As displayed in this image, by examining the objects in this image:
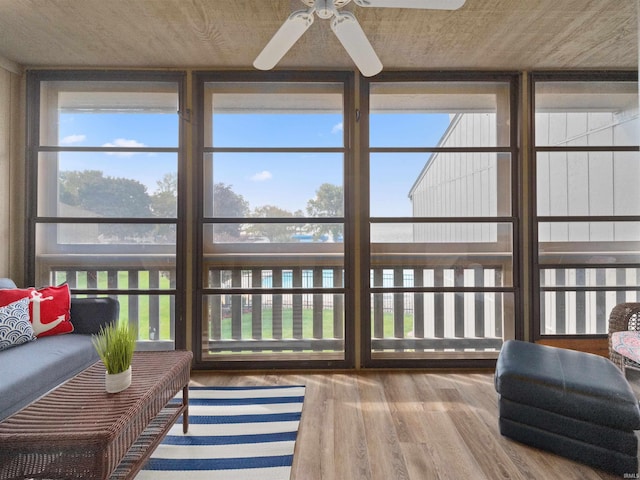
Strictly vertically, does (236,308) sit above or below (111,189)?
below

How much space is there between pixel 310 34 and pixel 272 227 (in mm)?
1577

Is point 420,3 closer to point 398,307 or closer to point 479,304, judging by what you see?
point 398,307

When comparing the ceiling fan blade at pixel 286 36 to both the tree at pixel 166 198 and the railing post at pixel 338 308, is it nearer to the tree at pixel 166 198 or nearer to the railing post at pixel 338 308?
the tree at pixel 166 198

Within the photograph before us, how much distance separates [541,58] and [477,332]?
2.44 metres

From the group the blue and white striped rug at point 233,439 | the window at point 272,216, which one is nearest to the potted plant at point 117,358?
the blue and white striped rug at point 233,439

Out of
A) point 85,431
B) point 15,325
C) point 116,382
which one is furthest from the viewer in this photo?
point 15,325

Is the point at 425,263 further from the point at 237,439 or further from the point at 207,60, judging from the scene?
the point at 207,60

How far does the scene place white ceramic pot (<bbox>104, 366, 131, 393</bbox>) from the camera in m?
1.57

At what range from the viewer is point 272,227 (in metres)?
3.12

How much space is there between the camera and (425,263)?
10.3 feet

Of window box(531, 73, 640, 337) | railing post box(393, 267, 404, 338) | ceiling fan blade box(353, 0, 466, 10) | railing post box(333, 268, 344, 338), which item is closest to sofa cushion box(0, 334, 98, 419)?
railing post box(333, 268, 344, 338)

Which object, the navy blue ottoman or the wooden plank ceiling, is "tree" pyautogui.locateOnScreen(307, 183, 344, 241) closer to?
the wooden plank ceiling

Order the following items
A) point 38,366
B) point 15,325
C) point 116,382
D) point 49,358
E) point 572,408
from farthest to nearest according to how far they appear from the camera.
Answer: point 15,325
point 49,358
point 38,366
point 572,408
point 116,382

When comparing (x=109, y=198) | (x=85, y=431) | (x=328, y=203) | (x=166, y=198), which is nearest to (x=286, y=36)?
(x=328, y=203)
